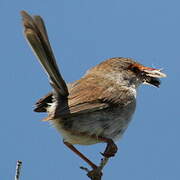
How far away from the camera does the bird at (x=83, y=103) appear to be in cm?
473

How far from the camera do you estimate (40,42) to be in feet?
15.5

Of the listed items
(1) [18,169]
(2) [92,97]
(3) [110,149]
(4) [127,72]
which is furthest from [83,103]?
(1) [18,169]

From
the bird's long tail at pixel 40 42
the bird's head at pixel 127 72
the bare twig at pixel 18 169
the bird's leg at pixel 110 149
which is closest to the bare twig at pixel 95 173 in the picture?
the bird's leg at pixel 110 149

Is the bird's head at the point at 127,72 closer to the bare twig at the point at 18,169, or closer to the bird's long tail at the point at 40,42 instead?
the bird's long tail at the point at 40,42

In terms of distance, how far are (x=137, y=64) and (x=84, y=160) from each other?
175cm

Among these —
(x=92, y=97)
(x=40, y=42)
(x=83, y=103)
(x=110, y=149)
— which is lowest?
(x=110, y=149)

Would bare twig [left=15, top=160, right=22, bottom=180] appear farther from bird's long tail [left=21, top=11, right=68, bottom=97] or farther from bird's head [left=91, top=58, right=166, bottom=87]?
bird's head [left=91, top=58, right=166, bottom=87]

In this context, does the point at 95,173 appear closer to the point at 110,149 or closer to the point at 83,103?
the point at 110,149

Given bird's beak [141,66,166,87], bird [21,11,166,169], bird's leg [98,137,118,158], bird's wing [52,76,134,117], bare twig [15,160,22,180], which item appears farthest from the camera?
bird's beak [141,66,166,87]

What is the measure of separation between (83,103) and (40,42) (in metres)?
0.96

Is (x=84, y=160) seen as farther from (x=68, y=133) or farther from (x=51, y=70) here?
(x=51, y=70)

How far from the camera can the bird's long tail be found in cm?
464

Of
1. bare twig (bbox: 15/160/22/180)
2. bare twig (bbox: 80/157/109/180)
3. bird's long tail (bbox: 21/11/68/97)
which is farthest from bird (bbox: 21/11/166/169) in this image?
bare twig (bbox: 15/160/22/180)

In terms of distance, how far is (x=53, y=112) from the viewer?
487cm
